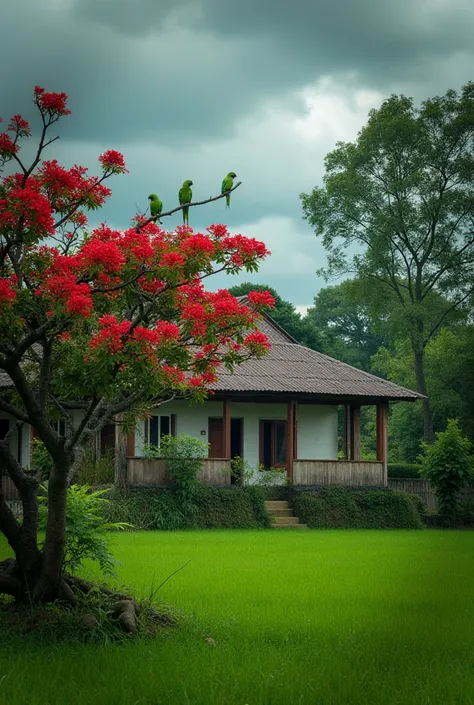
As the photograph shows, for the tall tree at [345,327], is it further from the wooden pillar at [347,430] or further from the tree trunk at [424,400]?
the wooden pillar at [347,430]

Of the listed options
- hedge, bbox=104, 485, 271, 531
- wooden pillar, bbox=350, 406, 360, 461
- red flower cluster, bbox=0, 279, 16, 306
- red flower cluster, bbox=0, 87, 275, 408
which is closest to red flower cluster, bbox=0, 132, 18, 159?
red flower cluster, bbox=0, 87, 275, 408

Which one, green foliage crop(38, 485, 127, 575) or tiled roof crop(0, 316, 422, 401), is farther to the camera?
tiled roof crop(0, 316, 422, 401)

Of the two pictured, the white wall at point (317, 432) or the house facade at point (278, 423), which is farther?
the white wall at point (317, 432)

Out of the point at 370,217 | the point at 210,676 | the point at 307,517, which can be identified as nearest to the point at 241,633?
the point at 210,676

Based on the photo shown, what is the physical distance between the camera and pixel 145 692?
7.83m

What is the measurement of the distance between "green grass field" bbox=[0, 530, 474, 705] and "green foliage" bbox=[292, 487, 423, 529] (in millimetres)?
11160

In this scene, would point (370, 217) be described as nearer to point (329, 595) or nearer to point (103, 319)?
point (329, 595)

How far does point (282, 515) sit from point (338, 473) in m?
2.49

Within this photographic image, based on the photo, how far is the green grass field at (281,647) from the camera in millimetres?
7883

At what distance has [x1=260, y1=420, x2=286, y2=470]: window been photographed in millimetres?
32938

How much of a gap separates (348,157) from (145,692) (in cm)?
3735

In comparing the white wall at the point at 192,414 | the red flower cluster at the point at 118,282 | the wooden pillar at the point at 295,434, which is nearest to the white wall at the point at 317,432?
the wooden pillar at the point at 295,434

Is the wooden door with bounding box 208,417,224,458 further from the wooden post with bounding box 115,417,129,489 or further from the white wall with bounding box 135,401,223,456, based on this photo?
the wooden post with bounding box 115,417,129,489

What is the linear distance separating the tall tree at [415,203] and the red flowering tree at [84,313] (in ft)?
104
